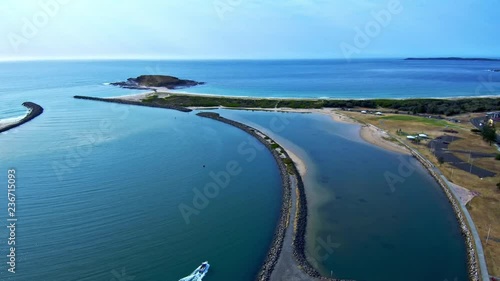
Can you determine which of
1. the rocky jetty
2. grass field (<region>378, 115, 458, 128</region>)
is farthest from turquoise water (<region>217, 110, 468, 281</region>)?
the rocky jetty

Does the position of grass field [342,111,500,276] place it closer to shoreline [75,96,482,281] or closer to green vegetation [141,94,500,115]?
shoreline [75,96,482,281]

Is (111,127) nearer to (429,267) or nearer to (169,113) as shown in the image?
(169,113)

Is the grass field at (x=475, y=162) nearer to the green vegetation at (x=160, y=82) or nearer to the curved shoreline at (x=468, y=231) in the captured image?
the curved shoreline at (x=468, y=231)

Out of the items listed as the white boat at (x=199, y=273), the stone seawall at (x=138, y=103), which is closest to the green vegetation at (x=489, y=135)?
the white boat at (x=199, y=273)

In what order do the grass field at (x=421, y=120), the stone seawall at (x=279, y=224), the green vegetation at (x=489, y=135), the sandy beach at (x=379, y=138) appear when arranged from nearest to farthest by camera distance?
the stone seawall at (x=279, y=224), the green vegetation at (x=489, y=135), the sandy beach at (x=379, y=138), the grass field at (x=421, y=120)

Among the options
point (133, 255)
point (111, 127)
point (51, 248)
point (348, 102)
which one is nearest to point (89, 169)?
point (51, 248)

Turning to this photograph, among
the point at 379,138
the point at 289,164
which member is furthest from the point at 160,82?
the point at 289,164
